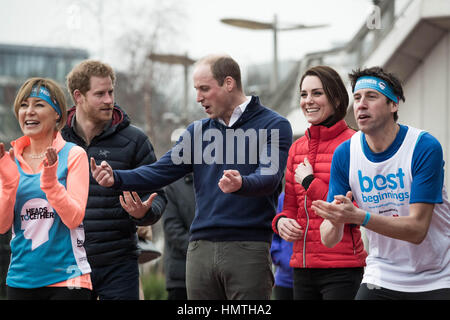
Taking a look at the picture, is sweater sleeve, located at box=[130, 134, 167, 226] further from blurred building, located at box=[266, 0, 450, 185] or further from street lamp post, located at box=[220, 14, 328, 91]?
street lamp post, located at box=[220, 14, 328, 91]

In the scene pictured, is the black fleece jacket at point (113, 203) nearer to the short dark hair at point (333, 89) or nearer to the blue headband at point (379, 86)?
the short dark hair at point (333, 89)

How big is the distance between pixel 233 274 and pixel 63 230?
101 centimetres

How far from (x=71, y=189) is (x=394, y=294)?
6.15 ft

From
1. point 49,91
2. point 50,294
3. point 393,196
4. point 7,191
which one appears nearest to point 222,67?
point 49,91

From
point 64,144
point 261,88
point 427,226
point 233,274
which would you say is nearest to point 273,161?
point 233,274

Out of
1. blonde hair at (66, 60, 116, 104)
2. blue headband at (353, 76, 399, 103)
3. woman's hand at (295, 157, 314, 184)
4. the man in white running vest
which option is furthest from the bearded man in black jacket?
blue headband at (353, 76, 399, 103)

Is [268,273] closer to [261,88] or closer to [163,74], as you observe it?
[163,74]

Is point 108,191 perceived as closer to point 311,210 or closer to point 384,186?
point 311,210

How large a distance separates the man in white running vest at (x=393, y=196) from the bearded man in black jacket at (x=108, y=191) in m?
1.41

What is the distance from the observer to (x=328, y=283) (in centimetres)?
458

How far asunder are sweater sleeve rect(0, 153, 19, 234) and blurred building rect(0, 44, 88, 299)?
416cm

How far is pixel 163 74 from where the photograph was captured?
14945 millimetres

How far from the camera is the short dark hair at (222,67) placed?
4570 mm

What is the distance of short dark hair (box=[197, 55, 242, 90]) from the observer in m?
4.57
